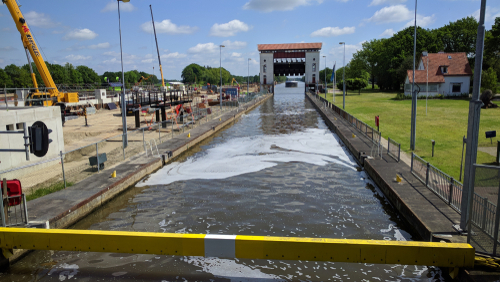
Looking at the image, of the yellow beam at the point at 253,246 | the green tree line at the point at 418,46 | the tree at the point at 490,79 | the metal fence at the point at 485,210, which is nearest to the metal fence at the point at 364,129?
the metal fence at the point at 485,210

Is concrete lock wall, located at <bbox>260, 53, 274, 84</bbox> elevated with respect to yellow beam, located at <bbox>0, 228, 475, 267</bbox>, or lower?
elevated

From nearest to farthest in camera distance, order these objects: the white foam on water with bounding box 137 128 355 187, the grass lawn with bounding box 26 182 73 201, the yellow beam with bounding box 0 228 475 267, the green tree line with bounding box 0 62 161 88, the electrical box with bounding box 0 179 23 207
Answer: the yellow beam with bounding box 0 228 475 267 → the electrical box with bounding box 0 179 23 207 → the grass lawn with bounding box 26 182 73 201 → the white foam on water with bounding box 137 128 355 187 → the green tree line with bounding box 0 62 161 88

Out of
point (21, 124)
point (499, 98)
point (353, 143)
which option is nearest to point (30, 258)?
point (21, 124)

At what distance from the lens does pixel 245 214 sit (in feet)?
38.1

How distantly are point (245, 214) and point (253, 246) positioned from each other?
4.38 meters

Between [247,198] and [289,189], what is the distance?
6.51ft

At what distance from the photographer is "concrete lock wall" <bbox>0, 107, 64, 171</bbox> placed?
16031 millimetres

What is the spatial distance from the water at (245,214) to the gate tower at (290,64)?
271ft

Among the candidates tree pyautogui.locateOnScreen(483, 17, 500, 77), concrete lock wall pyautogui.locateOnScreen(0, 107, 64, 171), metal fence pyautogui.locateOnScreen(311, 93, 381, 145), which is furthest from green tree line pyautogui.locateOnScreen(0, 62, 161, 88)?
tree pyautogui.locateOnScreen(483, 17, 500, 77)

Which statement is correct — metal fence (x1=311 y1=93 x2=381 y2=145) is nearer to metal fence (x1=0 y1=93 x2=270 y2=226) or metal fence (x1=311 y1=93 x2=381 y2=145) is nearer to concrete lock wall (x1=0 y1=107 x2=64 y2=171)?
metal fence (x1=0 y1=93 x2=270 y2=226)

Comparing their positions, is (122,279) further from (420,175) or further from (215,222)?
(420,175)

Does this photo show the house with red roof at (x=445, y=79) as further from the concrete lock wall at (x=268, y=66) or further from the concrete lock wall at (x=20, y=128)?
the concrete lock wall at (x=20, y=128)

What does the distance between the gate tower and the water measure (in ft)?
271

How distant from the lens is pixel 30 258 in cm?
878
